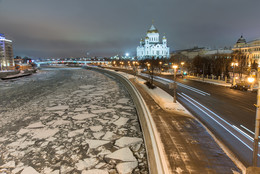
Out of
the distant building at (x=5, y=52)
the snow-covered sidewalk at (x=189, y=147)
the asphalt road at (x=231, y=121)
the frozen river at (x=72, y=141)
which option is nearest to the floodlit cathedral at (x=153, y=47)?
the distant building at (x=5, y=52)

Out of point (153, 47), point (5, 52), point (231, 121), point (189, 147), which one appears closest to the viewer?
point (189, 147)

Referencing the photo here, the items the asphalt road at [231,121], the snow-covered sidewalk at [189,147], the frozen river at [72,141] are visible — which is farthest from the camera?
the asphalt road at [231,121]

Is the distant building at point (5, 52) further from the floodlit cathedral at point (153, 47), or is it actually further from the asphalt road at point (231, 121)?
the asphalt road at point (231, 121)

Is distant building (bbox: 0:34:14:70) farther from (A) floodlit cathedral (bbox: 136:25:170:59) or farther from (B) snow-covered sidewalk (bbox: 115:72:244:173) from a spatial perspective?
(B) snow-covered sidewalk (bbox: 115:72:244:173)

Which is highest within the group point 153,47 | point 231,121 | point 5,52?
point 153,47

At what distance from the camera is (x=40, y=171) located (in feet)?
22.7

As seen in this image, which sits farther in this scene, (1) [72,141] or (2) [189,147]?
(1) [72,141]

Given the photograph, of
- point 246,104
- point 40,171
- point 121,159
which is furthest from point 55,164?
point 246,104

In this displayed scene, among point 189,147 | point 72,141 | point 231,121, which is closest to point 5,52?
point 72,141

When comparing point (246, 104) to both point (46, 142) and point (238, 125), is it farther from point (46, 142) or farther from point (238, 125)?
point (46, 142)

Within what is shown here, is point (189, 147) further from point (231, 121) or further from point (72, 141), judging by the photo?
point (72, 141)

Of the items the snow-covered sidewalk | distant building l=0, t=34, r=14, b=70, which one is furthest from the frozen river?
distant building l=0, t=34, r=14, b=70

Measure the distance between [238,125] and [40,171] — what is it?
11.0 m

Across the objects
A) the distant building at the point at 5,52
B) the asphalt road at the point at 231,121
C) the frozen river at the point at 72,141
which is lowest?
the frozen river at the point at 72,141
